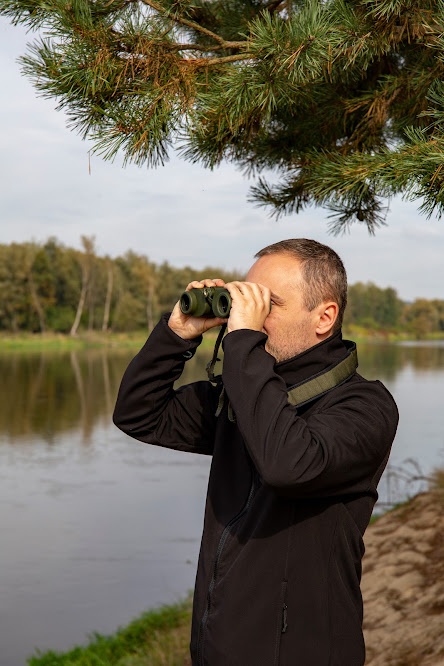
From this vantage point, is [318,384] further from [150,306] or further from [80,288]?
[150,306]

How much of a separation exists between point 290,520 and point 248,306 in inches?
19.0

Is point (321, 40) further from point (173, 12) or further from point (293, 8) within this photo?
point (293, 8)

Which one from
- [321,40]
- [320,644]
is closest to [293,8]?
[321,40]

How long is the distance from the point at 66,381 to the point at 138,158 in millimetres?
18678

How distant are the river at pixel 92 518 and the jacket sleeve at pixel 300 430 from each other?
3.71 metres

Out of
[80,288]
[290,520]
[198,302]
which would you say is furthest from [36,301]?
[290,520]

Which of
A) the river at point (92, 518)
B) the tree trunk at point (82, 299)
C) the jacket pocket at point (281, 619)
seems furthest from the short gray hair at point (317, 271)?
A: the tree trunk at point (82, 299)

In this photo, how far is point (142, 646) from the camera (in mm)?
4375

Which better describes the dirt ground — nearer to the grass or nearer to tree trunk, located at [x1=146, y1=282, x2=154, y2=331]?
the grass

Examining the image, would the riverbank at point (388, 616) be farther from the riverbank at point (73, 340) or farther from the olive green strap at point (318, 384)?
the riverbank at point (73, 340)

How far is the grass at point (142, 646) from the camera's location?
3.94m

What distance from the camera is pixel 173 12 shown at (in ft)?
8.95

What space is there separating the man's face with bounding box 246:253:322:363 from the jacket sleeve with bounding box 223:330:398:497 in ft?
0.38

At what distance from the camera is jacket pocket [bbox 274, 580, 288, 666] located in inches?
56.2
